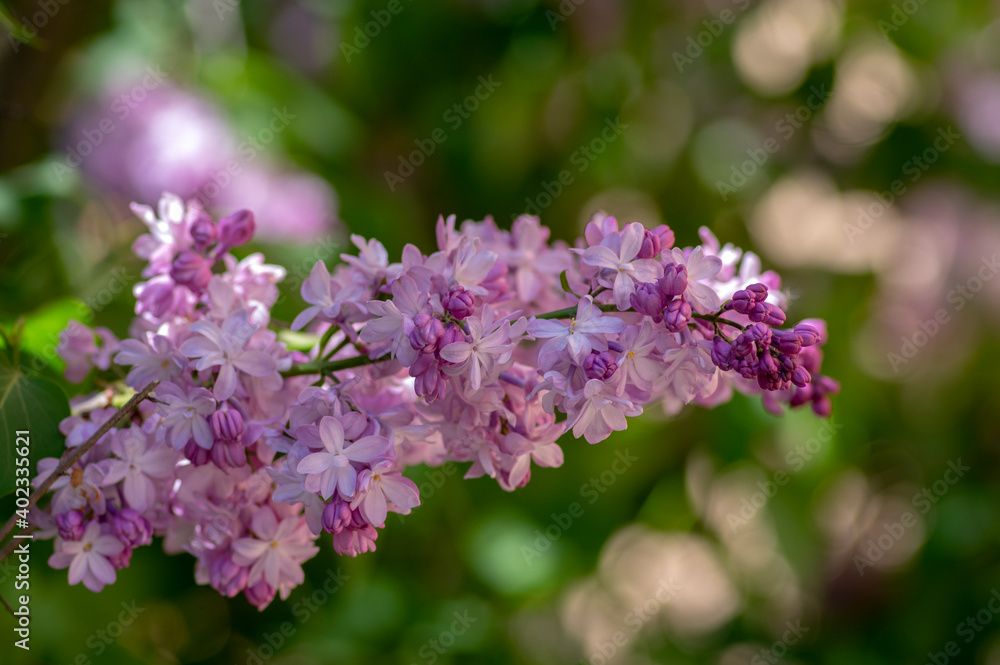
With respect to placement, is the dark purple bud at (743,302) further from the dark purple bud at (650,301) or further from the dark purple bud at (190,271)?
the dark purple bud at (190,271)

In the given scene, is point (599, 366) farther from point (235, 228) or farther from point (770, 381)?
point (235, 228)

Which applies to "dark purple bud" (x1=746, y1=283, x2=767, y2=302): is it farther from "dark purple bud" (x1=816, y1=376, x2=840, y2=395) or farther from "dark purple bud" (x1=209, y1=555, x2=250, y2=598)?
"dark purple bud" (x1=209, y1=555, x2=250, y2=598)

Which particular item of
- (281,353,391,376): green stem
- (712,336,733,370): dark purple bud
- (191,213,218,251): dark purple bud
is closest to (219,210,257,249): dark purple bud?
(191,213,218,251): dark purple bud

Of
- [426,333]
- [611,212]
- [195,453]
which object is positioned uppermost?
[426,333]

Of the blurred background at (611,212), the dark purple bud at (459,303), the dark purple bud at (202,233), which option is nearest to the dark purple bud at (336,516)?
the dark purple bud at (459,303)

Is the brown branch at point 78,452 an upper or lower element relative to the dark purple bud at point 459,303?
lower

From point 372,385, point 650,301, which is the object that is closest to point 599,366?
point 650,301
